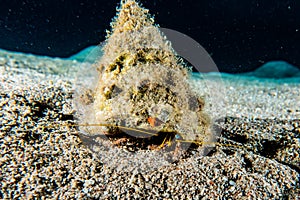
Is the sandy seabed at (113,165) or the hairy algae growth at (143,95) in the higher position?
the hairy algae growth at (143,95)

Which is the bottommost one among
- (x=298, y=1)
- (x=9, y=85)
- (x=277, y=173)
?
(x=277, y=173)

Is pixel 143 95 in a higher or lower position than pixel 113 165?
higher

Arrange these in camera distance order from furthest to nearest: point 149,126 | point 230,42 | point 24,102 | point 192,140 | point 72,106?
point 230,42
point 72,106
point 24,102
point 192,140
point 149,126

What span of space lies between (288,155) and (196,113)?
121 cm

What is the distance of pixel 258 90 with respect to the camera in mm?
5777

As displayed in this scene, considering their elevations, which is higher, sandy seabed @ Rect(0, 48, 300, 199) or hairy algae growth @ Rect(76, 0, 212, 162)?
hairy algae growth @ Rect(76, 0, 212, 162)

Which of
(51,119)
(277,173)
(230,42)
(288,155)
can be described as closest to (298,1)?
(230,42)

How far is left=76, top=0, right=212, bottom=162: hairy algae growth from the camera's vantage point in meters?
2.04

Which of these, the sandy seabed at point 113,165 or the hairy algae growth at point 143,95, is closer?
the sandy seabed at point 113,165

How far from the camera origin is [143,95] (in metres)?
2.04

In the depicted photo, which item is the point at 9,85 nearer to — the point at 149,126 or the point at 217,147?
the point at 149,126

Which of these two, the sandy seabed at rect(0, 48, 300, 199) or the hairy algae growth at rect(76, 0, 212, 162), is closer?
the sandy seabed at rect(0, 48, 300, 199)

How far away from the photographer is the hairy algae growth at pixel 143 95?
6.70ft

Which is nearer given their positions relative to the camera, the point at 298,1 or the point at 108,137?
the point at 108,137
